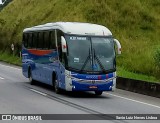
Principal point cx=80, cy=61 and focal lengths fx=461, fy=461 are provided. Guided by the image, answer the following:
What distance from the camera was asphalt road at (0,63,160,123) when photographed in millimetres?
14094

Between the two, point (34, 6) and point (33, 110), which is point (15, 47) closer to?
point (34, 6)

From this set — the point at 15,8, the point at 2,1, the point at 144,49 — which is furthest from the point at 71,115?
the point at 2,1

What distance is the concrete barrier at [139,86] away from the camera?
63.3 feet

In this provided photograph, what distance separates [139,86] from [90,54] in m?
3.63

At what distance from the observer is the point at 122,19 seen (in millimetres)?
46125

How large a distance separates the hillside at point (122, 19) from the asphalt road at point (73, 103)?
11503 millimetres

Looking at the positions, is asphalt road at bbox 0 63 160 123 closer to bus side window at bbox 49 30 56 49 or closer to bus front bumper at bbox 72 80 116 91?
bus front bumper at bbox 72 80 116 91

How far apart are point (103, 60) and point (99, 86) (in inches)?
41.6

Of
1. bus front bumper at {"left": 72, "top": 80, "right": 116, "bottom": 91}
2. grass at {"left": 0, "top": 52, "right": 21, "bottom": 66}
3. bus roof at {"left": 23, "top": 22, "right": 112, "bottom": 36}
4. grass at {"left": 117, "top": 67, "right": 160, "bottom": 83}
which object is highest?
bus roof at {"left": 23, "top": 22, "right": 112, "bottom": 36}

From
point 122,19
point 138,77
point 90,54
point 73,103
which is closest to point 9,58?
point 122,19

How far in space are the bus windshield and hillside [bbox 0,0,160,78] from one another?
1186 centimetres

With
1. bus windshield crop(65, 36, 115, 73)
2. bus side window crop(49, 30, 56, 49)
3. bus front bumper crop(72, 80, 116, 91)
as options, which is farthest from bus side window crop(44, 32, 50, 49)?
bus front bumper crop(72, 80, 116, 91)

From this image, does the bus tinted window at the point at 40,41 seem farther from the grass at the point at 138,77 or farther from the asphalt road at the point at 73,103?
the grass at the point at 138,77

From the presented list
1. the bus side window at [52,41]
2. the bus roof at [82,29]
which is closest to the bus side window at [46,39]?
the bus side window at [52,41]
